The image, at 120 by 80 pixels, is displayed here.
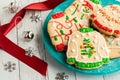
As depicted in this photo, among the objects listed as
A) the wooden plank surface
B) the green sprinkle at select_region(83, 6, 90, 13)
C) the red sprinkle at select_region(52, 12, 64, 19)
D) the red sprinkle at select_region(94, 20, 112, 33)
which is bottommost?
the wooden plank surface

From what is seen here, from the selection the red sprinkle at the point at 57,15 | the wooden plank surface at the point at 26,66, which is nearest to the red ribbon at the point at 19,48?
the wooden plank surface at the point at 26,66

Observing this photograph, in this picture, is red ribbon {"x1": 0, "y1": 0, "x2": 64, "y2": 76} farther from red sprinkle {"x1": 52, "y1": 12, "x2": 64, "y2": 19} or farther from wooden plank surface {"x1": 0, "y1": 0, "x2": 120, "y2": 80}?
red sprinkle {"x1": 52, "y1": 12, "x2": 64, "y2": 19}

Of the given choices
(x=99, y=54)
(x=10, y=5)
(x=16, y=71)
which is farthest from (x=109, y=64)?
(x=10, y=5)

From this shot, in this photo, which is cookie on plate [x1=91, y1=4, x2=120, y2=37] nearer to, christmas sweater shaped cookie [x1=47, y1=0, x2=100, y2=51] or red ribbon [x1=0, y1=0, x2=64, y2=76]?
christmas sweater shaped cookie [x1=47, y1=0, x2=100, y2=51]

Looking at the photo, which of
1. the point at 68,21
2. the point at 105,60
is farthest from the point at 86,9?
the point at 105,60

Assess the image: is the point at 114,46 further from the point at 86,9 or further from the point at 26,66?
the point at 26,66

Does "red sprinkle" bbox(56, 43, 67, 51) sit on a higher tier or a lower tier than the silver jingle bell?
lower

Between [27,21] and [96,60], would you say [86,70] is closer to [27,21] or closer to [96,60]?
[96,60]

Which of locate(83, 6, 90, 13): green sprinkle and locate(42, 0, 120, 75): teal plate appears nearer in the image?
locate(42, 0, 120, 75): teal plate

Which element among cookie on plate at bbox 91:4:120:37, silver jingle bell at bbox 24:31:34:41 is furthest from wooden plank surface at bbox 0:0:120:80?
cookie on plate at bbox 91:4:120:37
